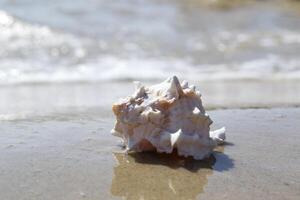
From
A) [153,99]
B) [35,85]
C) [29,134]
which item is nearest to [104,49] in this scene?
[35,85]

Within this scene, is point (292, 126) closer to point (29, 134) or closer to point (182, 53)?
point (29, 134)

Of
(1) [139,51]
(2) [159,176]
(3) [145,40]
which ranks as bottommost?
(2) [159,176]

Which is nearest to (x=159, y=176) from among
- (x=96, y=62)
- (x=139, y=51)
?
(x=96, y=62)

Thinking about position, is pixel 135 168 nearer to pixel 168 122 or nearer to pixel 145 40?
pixel 168 122

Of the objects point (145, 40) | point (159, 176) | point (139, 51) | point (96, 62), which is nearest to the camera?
point (159, 176)

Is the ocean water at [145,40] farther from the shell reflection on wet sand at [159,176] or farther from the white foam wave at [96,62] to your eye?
the shell reflection on wet sand at [159,176]

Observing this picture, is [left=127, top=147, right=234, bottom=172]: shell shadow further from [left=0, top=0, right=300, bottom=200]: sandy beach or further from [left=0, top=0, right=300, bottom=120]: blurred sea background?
[left=0, top=0, right=300, bottom=120]: blurred sea background

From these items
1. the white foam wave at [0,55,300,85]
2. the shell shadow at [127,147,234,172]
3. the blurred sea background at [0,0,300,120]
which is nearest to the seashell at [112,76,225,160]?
the shell shadow at [127,147,234,172]
